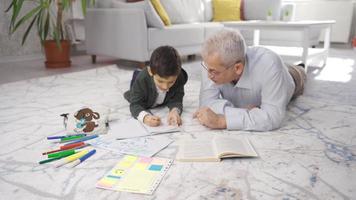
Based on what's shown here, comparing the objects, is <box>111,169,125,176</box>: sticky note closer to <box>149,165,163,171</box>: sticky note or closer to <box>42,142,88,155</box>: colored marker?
<box>149,165,163,171</box>: sticky note

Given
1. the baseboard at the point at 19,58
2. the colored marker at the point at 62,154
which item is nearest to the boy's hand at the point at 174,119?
the colored marker at the point at 62,154

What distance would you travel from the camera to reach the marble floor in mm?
954

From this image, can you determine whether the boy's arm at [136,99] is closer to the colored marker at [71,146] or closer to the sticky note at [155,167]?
the colored marker at [71,146]

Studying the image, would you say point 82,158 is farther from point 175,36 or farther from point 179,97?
point 175,36

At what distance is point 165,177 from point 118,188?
16 cm

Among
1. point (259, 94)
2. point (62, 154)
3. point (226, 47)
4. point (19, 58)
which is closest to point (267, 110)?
point (259, 94)

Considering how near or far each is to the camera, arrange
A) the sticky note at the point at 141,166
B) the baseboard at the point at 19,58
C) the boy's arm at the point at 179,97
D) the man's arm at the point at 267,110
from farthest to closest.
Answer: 1. the baseboard at the point at 19,58
2. the boy's arm at the point at 179,97
3. the man's arm at the point at 267,110
4. the sticky note at the point at 141,166

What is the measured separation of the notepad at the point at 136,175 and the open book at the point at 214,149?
3.6 inches

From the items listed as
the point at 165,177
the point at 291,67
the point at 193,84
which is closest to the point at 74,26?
the point at 193,84

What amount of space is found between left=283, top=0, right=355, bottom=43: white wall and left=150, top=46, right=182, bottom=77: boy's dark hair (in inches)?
169

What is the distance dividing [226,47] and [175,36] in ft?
6.48

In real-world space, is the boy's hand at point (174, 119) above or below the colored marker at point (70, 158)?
above

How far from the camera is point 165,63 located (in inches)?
52.9

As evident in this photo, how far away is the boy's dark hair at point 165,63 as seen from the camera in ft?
4.42
